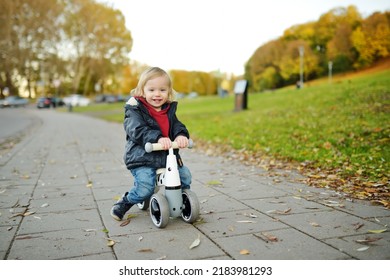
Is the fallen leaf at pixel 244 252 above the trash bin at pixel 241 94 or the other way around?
the other way around

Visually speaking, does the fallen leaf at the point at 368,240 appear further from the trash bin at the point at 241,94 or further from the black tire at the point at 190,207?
the trash bin at the point at 241,94

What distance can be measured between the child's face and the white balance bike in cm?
46

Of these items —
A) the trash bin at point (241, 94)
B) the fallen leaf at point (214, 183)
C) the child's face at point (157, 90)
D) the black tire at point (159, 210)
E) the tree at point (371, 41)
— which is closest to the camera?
the black tire at point (159, 210)

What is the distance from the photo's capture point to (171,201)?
10.6 ft

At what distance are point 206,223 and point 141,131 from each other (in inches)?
38.8

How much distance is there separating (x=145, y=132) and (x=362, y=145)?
4.46 meters

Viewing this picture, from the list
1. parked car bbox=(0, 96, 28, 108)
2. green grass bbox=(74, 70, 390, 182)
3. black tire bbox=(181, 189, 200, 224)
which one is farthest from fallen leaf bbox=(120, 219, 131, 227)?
parked car bbox=(0, 96, 28, 108)

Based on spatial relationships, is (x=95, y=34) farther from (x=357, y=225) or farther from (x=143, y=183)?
(x=357, y=225)

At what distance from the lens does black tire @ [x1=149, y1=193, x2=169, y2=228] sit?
10.3 feet

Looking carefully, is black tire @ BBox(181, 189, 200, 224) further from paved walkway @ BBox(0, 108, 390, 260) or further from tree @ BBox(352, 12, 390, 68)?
tree @ BBox(352, 12, 390, 68)

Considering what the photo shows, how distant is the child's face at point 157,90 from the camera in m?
3.25

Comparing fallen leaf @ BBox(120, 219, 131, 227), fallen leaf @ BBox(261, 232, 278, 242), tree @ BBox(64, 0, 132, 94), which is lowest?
fallen leaf @ BBox(120, 219, 131, 227)

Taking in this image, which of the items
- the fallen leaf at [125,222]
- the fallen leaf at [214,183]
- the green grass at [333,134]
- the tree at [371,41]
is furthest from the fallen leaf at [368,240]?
the tree at [371,41]

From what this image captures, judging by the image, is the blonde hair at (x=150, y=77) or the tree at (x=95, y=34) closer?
the blonde hair at (x=150, y=77)
